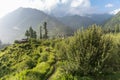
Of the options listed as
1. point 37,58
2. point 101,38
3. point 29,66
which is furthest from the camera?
point 37,58

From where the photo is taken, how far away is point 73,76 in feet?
89.1

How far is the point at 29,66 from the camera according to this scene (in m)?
73.8

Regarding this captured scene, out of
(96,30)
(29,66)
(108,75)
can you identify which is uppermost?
(96,30)

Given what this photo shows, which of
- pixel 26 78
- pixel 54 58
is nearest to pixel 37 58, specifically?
pixel 54 58

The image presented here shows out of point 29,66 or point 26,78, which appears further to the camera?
point 29,66

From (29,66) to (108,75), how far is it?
4612 cm

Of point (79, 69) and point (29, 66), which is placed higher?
point (79, 69)

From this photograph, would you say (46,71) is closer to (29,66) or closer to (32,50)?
(29,66)

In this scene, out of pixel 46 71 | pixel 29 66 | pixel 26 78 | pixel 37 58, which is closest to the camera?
pixel 26 78

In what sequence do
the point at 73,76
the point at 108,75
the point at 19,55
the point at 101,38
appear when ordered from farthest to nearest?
the point at 19,55 → the point at 108,75 → the point at 101,38 → the point at 73,76

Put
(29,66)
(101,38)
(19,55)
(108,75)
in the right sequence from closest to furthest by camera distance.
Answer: (101,38), (108,75), (29,66), (19,55)

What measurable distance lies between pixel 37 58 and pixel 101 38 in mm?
57550

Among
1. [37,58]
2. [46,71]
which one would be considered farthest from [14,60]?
[46,71]

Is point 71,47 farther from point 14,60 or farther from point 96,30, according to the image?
point 14,60
